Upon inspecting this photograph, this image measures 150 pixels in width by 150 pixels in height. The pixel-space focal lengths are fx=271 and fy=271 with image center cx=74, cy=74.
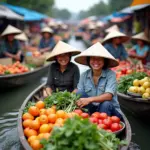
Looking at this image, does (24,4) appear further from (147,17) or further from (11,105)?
(11,105)

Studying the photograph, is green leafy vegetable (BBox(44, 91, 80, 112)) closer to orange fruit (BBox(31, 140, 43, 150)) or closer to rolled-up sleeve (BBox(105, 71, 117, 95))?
rolled-up sleeve (BBox(105, 71, 117, 95))

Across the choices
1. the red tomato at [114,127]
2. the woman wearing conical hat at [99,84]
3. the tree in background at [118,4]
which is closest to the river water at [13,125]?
the woman wearing conical hat at [99,84]

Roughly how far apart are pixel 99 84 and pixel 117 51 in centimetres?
366

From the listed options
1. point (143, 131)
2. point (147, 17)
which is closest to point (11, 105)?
point (143, 131)

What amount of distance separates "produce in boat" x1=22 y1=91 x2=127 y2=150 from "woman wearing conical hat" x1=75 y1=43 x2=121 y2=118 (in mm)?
280

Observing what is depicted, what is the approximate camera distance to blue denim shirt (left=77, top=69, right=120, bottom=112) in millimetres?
3867

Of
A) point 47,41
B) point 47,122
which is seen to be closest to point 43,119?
point 47,122

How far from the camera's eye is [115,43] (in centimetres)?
739

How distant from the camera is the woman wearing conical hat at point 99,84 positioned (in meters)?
3.80

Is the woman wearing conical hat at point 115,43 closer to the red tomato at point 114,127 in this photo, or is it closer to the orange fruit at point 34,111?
the orange fruit at point 34,111

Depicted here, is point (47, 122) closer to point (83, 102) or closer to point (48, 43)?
point (83, 102)

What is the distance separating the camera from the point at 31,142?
293cm

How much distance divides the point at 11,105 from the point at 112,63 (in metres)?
3.65

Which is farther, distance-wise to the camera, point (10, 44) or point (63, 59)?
point (10, 44)
